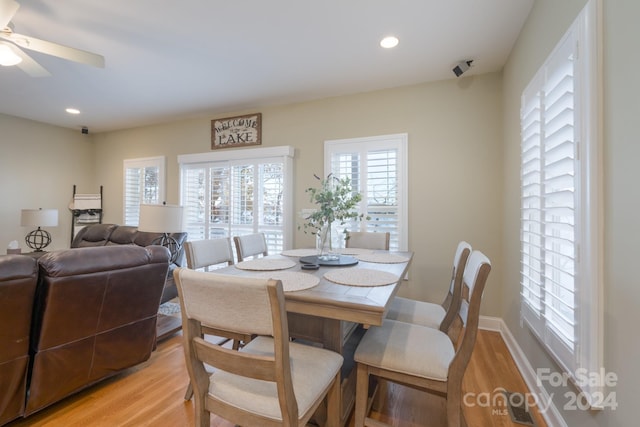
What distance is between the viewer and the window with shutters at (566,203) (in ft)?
3.69

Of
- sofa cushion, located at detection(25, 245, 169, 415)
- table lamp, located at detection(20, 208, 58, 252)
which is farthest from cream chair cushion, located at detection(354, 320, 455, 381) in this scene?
table lamp, located at detection(20, 208, 58, 252)

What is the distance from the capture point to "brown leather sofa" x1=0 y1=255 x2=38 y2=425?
1306mm

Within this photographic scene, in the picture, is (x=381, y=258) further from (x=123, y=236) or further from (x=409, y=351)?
(x=123, y=236)

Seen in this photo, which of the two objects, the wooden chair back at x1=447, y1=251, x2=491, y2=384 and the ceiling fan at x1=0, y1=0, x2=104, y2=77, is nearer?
the wooden chair back at x1=447, y1=251, x2=491, y2=384

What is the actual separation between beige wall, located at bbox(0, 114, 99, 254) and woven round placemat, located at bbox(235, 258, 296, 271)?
195 inches

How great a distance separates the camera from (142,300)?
6.20 feet

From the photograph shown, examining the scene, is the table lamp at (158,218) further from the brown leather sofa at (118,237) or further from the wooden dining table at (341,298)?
the wooden dining table at (341,298)

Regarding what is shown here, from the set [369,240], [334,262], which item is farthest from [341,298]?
[369,240]

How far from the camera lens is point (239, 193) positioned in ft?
12.9

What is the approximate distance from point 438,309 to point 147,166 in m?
4.92

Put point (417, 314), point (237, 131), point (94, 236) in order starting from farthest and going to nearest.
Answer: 1. point (94, 236)
2. point (237, 131)
3. point (417, 314)

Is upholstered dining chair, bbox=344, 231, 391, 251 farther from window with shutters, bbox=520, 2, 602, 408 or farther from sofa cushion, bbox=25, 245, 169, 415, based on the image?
sofa cushion, bbox=25, 245, 169, 415

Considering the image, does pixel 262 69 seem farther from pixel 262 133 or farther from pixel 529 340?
pixel 529 340

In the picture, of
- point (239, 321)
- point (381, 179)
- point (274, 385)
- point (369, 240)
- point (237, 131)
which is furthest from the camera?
point (237, 131)
